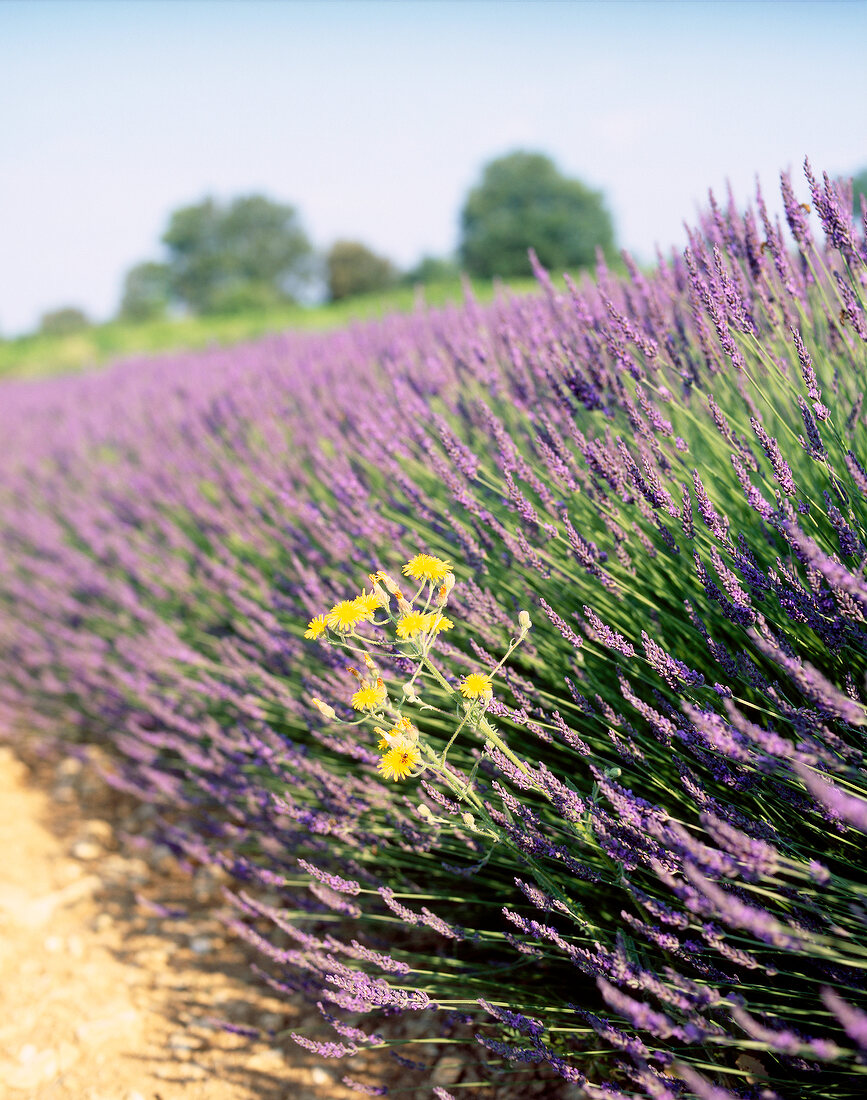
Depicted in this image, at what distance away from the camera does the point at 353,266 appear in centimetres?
4294

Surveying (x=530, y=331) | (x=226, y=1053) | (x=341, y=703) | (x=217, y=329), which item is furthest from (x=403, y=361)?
(x=217, y=329)

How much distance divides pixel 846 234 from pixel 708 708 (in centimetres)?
86

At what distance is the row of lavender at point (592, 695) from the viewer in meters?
1.23

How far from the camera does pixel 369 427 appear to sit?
225cm

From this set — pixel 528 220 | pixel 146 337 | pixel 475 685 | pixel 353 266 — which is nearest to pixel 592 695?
pixel 475 685

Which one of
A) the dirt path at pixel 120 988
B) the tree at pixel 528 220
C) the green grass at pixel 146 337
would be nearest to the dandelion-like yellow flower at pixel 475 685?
the dirt path at pixel 120 988

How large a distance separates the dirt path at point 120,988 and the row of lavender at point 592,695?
16 centimetres

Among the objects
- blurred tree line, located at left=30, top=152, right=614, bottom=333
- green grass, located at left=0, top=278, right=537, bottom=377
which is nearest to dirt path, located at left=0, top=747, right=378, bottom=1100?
blurred tree line, located at left=30, top=152, right=614, bottom=333

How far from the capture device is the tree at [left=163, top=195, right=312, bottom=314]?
57125mm

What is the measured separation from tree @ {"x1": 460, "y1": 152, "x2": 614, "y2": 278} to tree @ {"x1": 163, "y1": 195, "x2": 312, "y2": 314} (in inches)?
1342

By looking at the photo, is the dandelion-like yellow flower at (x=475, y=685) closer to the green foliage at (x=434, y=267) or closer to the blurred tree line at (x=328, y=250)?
the blurred tree line at (x=328, y=250)

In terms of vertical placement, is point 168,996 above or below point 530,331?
below

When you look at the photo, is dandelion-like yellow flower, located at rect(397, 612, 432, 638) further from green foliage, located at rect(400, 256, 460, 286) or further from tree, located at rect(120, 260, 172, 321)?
tree, located at rect(120, 260, 172, 321)

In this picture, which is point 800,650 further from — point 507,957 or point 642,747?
point 507,957
